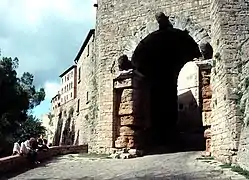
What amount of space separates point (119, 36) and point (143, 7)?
4.51 feet

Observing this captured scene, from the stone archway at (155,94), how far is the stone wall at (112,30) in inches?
11.0

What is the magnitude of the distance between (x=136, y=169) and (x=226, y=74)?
3507 mm

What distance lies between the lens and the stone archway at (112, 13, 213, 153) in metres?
12.9

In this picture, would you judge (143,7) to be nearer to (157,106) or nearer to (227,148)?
(157,106)

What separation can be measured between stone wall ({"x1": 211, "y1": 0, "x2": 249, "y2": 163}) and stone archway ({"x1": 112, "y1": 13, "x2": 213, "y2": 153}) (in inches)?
55.2

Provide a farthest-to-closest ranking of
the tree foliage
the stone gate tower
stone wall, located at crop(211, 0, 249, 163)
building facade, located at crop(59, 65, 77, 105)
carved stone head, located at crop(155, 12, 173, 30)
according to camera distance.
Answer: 1. building facade, located at crop(59, 65, 77, 105)
2. the tree foliage
3. carved stone head, located at crop(155, 12, 173, 30)
4. the stone gate tower
5. stone wall, located at crop(211, 0, 249, 163)

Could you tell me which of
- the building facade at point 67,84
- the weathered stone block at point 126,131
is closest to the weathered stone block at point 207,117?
the weathered stone block at point 126,131

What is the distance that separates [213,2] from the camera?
38.8 ft

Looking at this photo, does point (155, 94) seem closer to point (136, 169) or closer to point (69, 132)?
point (136, 169)

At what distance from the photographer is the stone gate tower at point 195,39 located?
10203 mm

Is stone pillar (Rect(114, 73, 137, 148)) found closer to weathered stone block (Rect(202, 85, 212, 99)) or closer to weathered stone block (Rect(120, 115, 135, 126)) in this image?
weathered stone block (Rect(120, 115, 135, 126))

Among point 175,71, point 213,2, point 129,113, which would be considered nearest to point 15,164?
point 129,113

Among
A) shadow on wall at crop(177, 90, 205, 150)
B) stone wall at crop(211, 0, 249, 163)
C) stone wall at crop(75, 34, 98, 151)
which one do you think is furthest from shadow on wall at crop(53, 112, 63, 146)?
stone wall at crop(211, 0, 249, 163)

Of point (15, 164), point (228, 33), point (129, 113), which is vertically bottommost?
point (15, 164)
